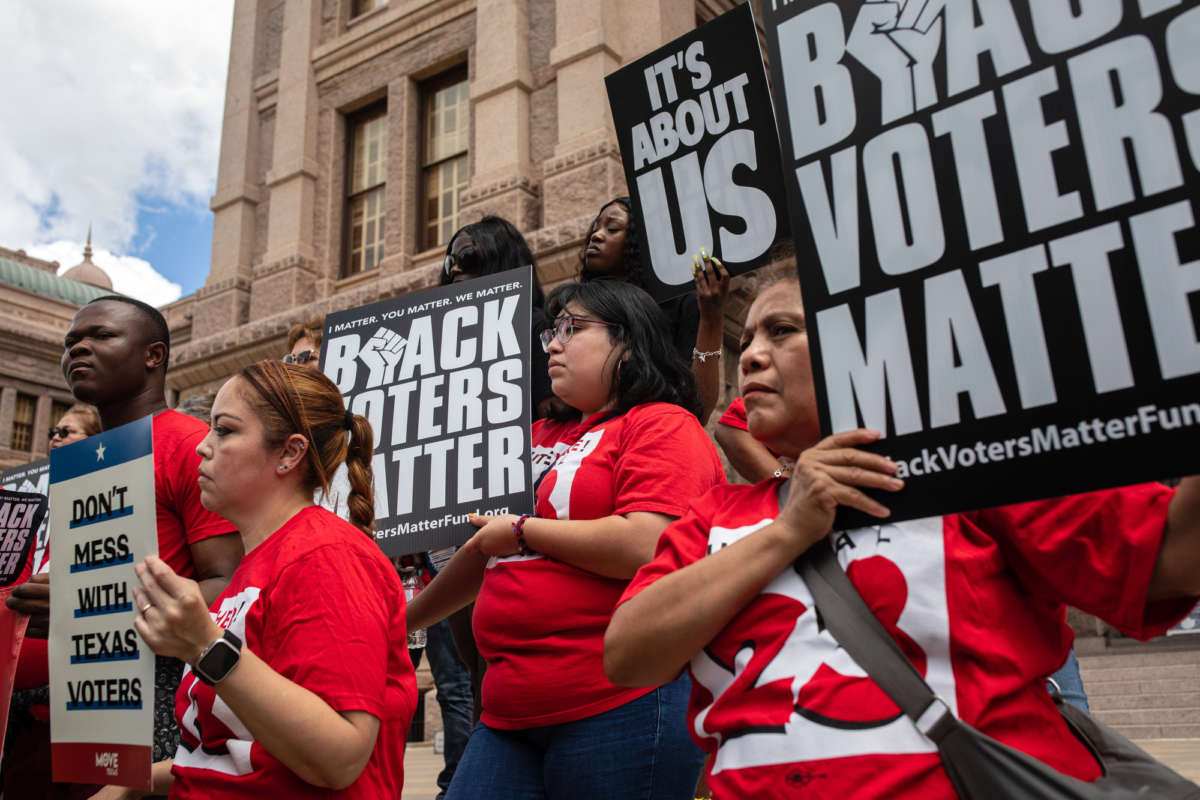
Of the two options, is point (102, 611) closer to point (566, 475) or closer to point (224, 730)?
point (224, 730)

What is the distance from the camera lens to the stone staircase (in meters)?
9.52

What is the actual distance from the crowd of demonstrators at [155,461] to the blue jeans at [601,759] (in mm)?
751

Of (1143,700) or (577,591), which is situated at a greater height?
(577,591)

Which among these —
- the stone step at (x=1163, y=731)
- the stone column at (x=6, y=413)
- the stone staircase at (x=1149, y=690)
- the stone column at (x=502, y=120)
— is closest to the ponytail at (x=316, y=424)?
the stone column at (x=502, y=120)

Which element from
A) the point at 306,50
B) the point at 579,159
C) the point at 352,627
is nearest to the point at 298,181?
the point at 306,50

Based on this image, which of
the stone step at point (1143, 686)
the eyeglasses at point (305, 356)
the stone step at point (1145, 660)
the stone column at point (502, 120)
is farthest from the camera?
the stone step at point (1145, 660)

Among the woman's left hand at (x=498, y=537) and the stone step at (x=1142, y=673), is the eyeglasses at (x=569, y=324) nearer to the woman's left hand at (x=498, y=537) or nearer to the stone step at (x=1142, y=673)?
the woman's left hand at (x=498, y=537)

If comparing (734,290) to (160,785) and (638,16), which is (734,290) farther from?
(160,785)

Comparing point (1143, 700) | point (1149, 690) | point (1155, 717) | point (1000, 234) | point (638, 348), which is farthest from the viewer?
point (1149, 690)

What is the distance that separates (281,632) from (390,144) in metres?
10.6

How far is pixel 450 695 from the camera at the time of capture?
4.05 metres

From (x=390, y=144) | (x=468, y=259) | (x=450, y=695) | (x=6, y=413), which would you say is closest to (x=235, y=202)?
(x=390, y=144)

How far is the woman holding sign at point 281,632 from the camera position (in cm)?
172

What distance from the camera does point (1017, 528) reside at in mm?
1332
